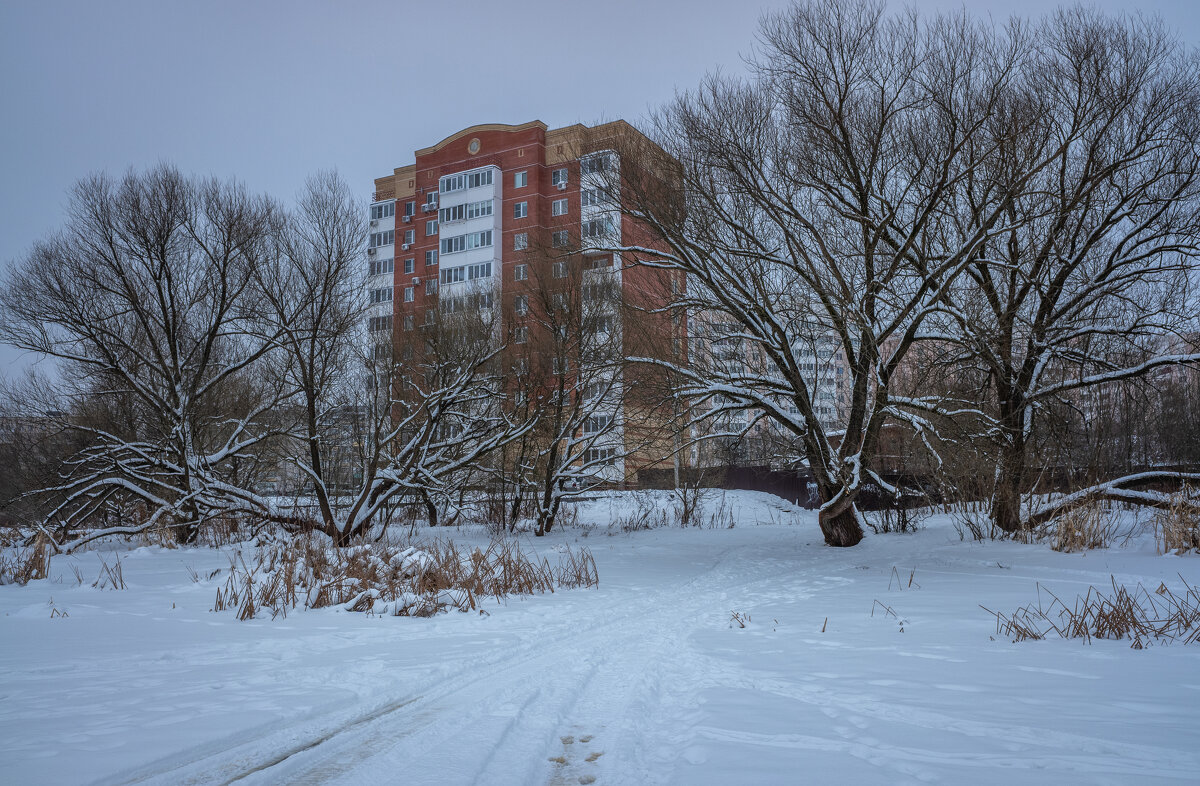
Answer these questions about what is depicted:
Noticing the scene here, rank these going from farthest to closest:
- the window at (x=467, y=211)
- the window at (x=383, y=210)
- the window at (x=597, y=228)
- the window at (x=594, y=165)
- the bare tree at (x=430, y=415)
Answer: the window at (x=383, y=210)
the window at (x=467, y=211)
the bare tree at (x=430, y=415)
the window at (x=597, y=228)
the window at (x=594, y=165)

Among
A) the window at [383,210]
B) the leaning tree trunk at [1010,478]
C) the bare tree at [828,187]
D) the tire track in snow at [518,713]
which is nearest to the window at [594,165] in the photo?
the bare tree at [828,187]

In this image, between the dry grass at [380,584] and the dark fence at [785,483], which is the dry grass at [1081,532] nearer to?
the dark fence at [785,483]

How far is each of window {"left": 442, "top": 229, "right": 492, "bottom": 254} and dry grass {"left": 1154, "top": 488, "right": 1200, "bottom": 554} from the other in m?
43.2

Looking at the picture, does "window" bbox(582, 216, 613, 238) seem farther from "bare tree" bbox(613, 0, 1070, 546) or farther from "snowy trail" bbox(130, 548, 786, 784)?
"snowy trail" bbox(130, 548, 786, 784)

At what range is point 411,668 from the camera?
14.6 feet

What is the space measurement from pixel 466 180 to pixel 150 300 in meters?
36.5

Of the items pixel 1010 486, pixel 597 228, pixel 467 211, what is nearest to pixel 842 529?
pixel 1010 486

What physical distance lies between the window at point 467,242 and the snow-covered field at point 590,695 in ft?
141

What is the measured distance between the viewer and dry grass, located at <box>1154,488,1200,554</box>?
8.79 meters

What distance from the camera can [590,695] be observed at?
385cm

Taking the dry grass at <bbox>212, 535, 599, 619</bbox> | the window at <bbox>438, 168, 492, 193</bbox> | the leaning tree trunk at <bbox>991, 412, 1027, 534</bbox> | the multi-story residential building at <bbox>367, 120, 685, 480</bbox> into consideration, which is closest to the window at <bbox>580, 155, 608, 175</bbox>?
the dry grass at <bbox>212, 535, 599, 619</bbox>

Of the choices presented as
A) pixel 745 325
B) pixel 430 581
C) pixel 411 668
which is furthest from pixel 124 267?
pixel 411 668

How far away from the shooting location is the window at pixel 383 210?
55.8 metres

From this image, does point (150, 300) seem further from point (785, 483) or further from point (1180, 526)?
point (785, 483)
